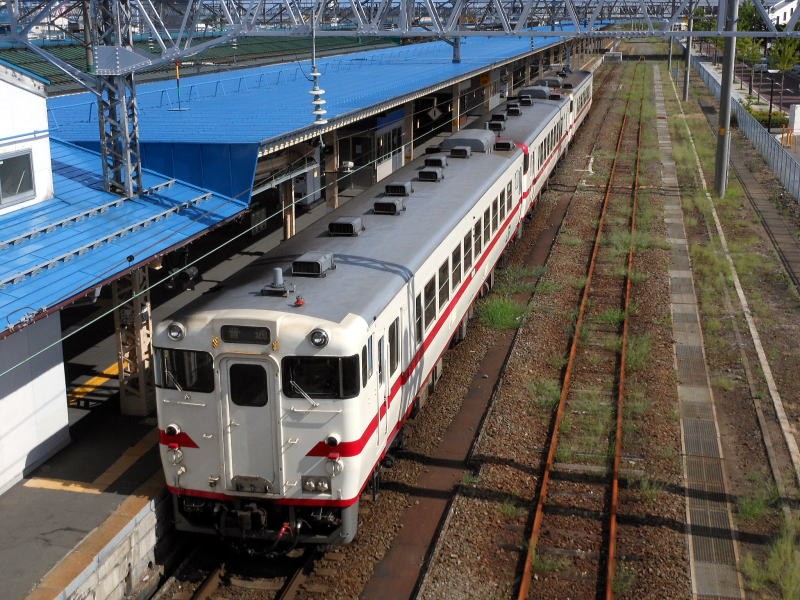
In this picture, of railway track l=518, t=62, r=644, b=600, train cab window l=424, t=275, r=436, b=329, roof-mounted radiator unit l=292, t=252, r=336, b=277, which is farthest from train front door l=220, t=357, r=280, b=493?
train cab window l=424, t=275, r=436, b=329

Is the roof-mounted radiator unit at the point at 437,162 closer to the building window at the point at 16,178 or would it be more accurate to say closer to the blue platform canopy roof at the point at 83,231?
the blue platform canopy roof at the point at 83,231

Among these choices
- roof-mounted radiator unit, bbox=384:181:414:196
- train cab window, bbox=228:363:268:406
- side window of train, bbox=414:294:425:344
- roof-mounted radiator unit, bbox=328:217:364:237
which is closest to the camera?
train cab window, bbox=228:363:268:406

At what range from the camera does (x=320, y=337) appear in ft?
28.6

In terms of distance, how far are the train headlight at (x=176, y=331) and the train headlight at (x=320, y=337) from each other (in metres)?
1.32

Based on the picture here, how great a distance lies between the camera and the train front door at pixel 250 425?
897cm

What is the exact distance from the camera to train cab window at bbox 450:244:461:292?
13.7 m

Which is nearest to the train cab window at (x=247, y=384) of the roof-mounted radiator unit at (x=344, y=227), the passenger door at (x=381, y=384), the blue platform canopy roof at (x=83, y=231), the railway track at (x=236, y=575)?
the passenger door at (x=381, y=384)

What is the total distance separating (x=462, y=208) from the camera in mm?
14445

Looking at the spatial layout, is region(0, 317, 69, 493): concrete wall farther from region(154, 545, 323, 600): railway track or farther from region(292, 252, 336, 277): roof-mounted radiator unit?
region(292, 252, 336, 277): roof-mounted radiator unit

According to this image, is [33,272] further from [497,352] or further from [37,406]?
[497,352]

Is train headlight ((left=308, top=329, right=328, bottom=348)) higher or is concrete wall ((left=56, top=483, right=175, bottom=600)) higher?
train headlight ((left=308, top=329, right=328, bottom=348))

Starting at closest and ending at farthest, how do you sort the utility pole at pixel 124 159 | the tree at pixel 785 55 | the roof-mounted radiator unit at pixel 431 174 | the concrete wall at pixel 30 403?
the concrete wall at pixel 30 403, the utility pole at pixel 124 159, the roof-mounted radiator unit at pixel 431 174, the tree at pixel 785 55

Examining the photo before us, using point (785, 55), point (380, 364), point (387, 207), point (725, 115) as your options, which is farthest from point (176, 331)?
point (785, 55)

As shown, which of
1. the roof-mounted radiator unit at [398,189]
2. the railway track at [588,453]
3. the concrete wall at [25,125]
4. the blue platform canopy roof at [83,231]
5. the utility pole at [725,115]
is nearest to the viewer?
the railway track at [588,453]
